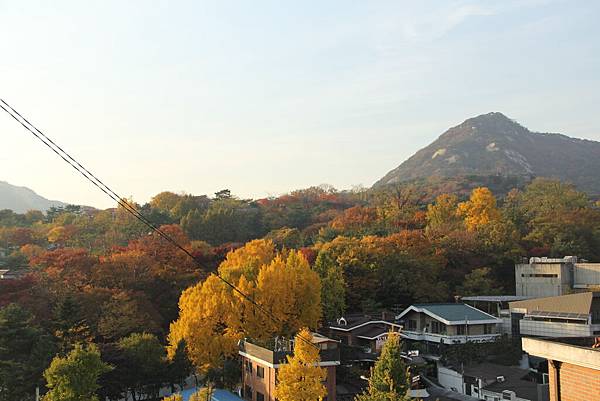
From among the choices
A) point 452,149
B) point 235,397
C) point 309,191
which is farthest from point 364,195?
point 452,149

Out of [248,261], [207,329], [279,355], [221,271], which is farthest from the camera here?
[248,261]

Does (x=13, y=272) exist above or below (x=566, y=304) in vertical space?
above

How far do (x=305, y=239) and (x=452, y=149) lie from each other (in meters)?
106

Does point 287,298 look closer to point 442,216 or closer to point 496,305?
point 496,305

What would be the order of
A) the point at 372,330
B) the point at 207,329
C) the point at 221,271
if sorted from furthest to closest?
the point at 221,271 → the point at 372,330 → the point at 207,329

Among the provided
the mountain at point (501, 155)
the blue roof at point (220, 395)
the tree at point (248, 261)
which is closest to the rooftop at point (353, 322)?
the tree at point (248, 261)

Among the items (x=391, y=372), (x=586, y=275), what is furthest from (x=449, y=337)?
(x=586, y=275)

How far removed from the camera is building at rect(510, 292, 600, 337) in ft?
92.6

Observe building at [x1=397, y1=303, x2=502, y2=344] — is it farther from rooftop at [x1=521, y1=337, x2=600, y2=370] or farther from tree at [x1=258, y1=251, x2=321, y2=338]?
rooftop at [x1=521, y1=337, x2=600, y2=370]

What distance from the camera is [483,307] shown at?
35781 mm

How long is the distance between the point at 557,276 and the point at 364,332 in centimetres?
1550

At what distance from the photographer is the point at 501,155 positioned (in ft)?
450

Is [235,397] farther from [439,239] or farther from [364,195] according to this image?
[364,195]

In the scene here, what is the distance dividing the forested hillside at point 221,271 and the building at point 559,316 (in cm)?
575
